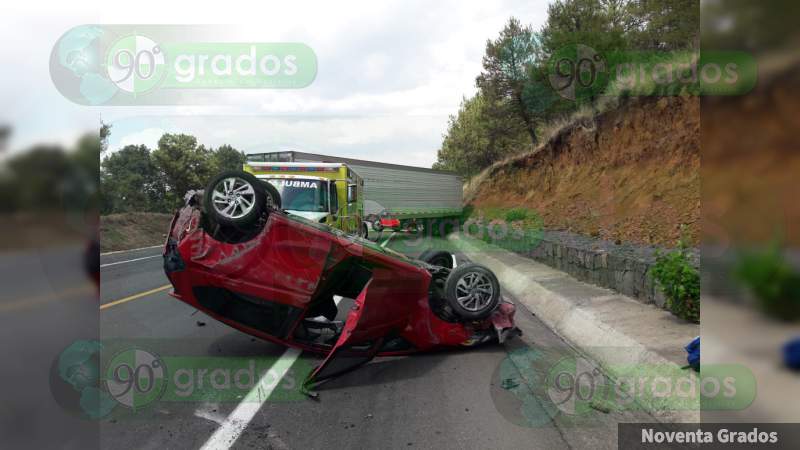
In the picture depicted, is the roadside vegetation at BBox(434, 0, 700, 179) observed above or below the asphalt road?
above

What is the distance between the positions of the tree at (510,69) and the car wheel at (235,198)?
28.4 metres

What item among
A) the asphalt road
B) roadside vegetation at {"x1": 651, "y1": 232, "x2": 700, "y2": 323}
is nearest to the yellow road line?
the asphalt road

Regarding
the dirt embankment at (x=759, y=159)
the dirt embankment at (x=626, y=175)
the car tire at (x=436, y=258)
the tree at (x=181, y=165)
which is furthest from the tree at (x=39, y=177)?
Answer: the tree at (x=181, y=165)

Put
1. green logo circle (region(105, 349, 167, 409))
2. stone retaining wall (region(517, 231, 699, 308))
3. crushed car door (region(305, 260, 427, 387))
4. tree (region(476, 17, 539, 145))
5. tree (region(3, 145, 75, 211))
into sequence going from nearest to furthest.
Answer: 1. tree (region(3, 145, 75, 211))
2. green logo circle (region(105, 349, 167, 409))
3. crushed car door (region(305, 260, 427, 387))
4. stone retaining wall (region(517, 231, 699, 308))
5. tree (region(476, 17, 539, 145))

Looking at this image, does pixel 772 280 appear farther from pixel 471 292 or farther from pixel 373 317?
pixel 471 292

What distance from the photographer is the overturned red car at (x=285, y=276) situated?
5582mm

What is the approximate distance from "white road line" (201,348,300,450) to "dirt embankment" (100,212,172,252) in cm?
2043

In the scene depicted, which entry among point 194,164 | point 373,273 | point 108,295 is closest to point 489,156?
point 194,164

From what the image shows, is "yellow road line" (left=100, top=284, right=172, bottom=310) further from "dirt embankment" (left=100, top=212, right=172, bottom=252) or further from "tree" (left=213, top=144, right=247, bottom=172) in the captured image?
"dirt embankment" (left=100, top=212, right=172, bottom=252)

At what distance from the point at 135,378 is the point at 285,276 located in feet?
6.00

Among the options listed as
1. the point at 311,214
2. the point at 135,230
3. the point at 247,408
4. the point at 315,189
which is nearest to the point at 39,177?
the point at 247,408

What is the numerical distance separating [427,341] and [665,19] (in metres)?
14.6

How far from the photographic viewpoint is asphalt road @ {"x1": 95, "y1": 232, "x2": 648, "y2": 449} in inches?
162

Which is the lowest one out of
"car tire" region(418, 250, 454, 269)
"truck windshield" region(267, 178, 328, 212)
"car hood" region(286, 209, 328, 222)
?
"car tire" region(418, 250, 454, 269)
